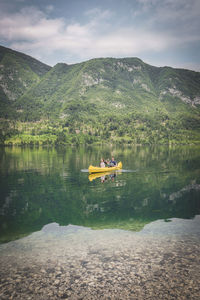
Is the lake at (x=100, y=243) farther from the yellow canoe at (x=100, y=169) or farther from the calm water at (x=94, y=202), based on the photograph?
the yellow canoe at (x=100, y=169)

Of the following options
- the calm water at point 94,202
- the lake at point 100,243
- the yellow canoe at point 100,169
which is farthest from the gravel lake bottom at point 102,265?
the yellow canoe at point 100,169

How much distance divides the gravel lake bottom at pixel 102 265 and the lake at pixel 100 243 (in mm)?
57

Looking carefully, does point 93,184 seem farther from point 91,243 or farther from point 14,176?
point 91,243

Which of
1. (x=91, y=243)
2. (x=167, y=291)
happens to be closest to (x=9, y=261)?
(x=91, y=243)

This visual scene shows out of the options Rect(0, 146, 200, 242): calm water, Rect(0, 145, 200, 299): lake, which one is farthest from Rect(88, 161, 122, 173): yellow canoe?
Rect(0, 145, 200, 299): lake

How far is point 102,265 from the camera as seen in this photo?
55.0ft

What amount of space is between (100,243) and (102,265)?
12.8 feet

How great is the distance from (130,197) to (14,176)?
33.2 meters

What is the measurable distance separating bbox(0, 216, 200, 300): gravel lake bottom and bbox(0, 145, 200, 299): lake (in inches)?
2.2

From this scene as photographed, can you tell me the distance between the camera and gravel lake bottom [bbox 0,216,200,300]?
13.9m

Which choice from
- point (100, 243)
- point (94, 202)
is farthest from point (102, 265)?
point (94, 202)

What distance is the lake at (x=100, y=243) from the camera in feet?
47.2

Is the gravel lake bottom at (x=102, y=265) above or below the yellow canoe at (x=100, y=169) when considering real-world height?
below

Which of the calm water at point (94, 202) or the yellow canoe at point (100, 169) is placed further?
the yellow canoe at point (100, 169)
